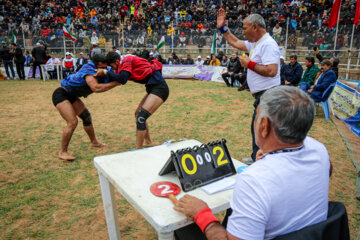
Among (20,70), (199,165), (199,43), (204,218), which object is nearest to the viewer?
(204,218)

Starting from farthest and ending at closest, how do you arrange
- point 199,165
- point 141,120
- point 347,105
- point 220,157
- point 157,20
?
point 157,20 < point 347,105 < point 141,120 < point 220,157 < point 199,165

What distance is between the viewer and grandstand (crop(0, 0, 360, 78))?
13281 mm

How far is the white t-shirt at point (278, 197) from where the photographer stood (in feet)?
3.46

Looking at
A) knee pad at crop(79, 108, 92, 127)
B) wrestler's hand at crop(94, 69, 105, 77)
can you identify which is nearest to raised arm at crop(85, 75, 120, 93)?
wrestler's hand at crop(94, 69, 105, 77)

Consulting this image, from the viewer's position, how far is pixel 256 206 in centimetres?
104

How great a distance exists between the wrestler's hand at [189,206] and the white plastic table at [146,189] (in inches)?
1.2

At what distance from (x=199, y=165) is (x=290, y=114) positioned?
29.5 inches

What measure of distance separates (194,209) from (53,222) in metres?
2.12

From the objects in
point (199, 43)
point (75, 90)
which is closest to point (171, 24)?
point (199, 43)

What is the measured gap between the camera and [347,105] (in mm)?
5828

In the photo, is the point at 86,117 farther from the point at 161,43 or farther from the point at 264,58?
the point at 161,43

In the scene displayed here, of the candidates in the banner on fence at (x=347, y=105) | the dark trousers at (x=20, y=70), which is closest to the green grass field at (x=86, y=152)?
the banner on fence at (x=347, y=105)

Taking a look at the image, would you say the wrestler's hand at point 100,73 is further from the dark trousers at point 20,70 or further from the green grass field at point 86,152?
the dark trousers at point 20,70

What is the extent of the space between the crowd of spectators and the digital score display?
43.9ft
